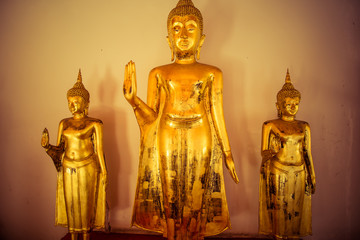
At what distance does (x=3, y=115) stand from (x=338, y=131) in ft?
13.3

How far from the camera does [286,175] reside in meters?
1.94

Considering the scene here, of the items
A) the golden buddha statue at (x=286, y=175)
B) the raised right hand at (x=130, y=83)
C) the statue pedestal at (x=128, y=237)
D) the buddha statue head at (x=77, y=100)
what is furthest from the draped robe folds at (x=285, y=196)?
the buddha statue head at (x=77, y=100)

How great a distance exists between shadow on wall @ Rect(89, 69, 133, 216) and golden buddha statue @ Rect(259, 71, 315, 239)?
5.04 feet

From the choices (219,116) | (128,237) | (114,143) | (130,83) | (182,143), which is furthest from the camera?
(114,143)

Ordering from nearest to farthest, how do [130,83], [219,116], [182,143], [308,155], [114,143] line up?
[130,83]
[182,143]
[219,116]
[308,155]
[114,143]

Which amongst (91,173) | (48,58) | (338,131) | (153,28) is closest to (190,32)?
(153,28)

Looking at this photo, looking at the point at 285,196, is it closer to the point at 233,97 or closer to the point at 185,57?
the point at 233,97

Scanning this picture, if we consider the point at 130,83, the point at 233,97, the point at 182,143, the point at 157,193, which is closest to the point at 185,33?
the point at 130,83

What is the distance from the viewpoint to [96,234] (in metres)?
2.47

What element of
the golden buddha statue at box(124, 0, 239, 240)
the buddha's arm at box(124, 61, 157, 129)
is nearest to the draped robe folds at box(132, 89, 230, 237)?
the golden buddha statue at box(124, 0, 239, 240)

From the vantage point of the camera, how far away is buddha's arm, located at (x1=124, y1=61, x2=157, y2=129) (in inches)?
64.4

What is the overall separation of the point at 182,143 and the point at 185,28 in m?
0.97

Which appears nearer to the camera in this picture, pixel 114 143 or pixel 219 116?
pixel 219 116

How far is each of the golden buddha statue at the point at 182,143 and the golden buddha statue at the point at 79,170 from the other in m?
0.44
